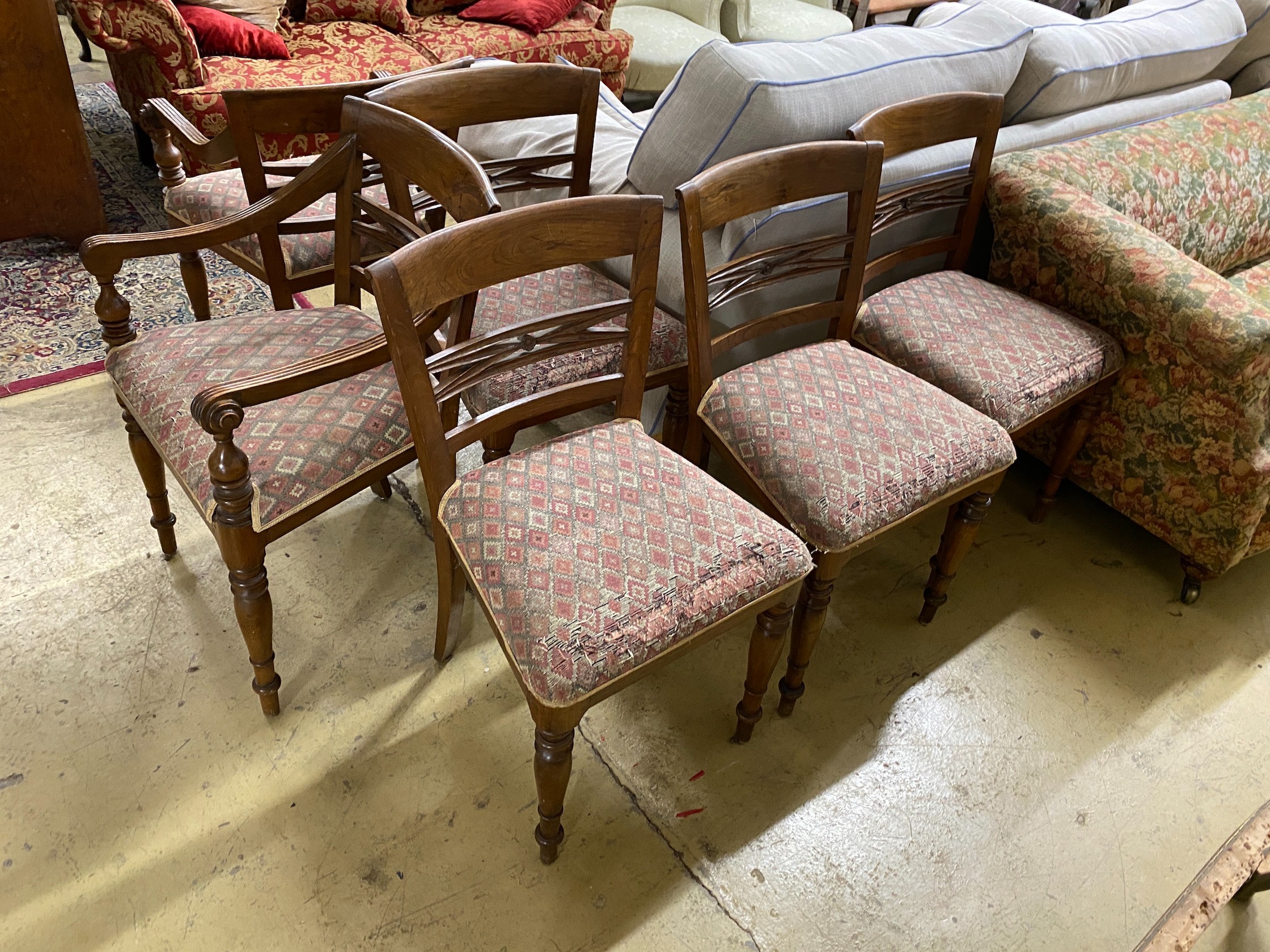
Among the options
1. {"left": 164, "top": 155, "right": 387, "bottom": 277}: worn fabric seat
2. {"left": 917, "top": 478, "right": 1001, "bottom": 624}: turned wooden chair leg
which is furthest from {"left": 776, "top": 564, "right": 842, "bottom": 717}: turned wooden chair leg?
{"left": 164, "top": 155, "right": 387, "bottom": 277}: worn fabric seat

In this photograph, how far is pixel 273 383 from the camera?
4.01 ft

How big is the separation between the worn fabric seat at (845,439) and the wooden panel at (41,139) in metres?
2.21

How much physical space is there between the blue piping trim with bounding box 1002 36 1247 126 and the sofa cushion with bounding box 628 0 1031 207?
0.21 m

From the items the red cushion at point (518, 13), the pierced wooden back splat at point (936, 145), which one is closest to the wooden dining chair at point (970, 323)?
the pierced wooden back splat at point (936, 145)

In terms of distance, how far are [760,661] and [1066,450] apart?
1.03m

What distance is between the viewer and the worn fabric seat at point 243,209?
1.90 meters

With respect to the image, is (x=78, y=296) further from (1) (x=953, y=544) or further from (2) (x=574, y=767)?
(1) (x=953, y=544)

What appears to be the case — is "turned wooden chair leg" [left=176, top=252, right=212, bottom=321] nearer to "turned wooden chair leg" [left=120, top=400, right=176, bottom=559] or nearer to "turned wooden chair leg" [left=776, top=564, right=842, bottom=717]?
"turned wooden chair leg" [left=120, top=400, right=176, bottom=559]

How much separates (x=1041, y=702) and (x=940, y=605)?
275mm

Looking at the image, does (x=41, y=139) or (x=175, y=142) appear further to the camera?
(x=41, y=139)

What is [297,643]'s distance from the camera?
164 centimetres

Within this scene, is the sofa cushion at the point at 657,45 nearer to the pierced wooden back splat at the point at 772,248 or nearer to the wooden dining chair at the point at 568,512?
the pierced wooden back splat at the point at 772,248

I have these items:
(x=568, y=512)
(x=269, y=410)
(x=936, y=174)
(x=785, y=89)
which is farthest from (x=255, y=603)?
(x=936, y=174)

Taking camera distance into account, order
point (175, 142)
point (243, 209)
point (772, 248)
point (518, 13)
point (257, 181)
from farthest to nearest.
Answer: point (518, 13) → point (175, 142) → point (243, 209) → point (257, 181) → point (772, 248)
